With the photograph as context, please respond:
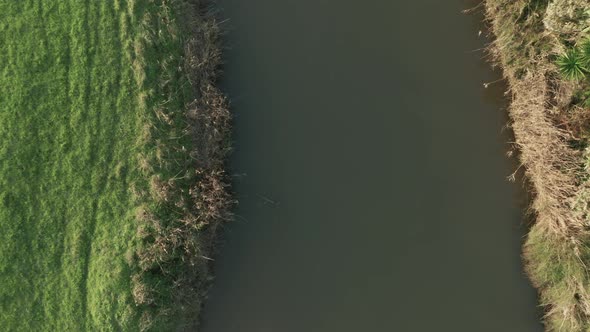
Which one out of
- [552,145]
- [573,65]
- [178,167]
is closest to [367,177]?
[552,145]

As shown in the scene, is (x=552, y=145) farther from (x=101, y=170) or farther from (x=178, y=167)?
(x=101, y=170)

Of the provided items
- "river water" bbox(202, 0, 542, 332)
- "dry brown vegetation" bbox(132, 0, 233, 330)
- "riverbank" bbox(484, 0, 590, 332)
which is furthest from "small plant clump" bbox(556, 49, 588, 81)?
"dry brown vegetation" bbox(132, 0, 233, 330)

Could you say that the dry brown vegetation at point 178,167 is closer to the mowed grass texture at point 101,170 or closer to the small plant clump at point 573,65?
the mowed grass texture at point 101,170

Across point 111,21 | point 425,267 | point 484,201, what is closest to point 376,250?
point 425,267

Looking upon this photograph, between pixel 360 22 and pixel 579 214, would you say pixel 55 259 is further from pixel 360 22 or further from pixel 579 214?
pixel 579 214

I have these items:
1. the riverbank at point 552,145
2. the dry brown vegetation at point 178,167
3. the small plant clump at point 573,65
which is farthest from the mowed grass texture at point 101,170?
the small plant clump at point 573,65

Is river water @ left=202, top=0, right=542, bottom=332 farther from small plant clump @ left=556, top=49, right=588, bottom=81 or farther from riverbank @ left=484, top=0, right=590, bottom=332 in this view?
small plant clump @ left=556, top=49, right=588, bottom=81
